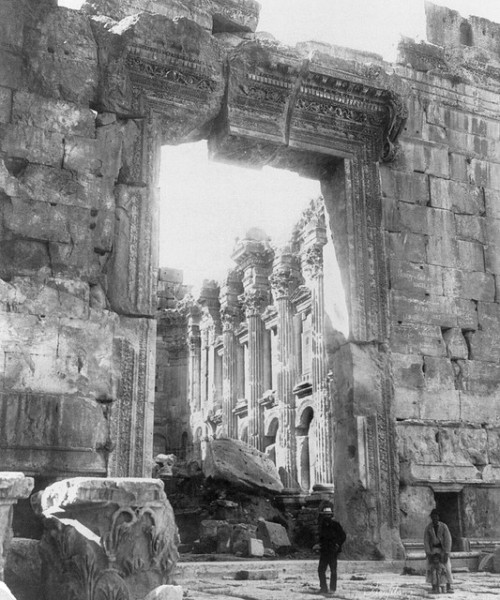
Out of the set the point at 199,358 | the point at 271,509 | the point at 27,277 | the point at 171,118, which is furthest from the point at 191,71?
the point at 199,358

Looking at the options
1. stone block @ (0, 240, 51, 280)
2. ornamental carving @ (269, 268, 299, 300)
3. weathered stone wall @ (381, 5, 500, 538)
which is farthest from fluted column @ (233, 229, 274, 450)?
stone block @ (0, 240, 51, 280)

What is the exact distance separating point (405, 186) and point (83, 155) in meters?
4.09

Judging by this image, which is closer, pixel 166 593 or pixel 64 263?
pixel 166 593

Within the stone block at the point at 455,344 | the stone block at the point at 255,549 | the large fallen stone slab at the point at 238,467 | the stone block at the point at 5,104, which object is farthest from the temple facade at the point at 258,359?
the stone block at the point at 5,104

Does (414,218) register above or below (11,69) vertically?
below

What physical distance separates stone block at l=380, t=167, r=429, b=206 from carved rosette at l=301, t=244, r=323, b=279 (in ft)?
43.6

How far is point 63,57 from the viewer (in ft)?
28.7

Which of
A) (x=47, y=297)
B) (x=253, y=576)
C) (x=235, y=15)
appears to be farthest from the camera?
(x=235, y=15)

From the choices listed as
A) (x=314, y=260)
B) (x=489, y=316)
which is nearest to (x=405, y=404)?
(x=489, y=316)

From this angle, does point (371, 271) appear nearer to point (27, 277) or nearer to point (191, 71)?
point (191, 71)

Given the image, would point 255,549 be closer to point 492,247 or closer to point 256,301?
point 492,247

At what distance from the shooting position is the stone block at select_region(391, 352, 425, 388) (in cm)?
979

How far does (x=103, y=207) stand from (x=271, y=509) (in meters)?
8.49

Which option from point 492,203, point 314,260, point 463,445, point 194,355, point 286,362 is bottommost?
point 463,445
